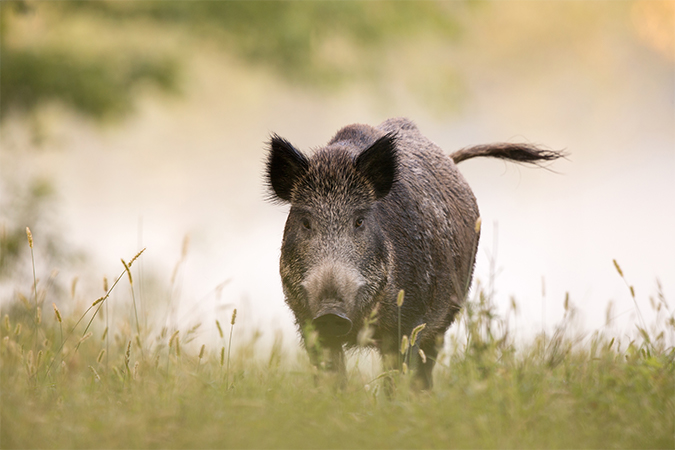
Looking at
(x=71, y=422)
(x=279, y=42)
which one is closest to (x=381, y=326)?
(x=71, y=422)

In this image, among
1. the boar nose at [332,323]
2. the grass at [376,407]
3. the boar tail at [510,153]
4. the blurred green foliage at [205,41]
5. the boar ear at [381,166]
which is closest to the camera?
the grass at [376,407]

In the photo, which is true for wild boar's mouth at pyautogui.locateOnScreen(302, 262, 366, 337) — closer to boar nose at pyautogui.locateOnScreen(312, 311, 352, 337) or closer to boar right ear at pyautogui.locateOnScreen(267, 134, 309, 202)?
boar nose at pyautogui.locateOnScreen(312, 311, 352, 337)

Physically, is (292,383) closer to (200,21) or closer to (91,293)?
(91,293)

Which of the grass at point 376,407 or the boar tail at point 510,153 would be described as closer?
the grass at point 376,407

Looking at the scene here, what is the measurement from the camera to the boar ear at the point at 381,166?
457 centimetres

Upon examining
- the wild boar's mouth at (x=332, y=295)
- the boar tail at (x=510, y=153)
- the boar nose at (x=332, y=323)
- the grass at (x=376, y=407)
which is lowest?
the grass at (x=376, y=407)

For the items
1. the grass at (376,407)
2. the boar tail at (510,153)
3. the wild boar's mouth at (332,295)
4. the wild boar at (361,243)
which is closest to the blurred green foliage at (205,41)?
the boar tail at (510,153)

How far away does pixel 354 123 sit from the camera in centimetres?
549

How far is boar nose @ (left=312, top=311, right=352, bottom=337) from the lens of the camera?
151 inches

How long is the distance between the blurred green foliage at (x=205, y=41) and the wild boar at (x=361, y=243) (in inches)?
218

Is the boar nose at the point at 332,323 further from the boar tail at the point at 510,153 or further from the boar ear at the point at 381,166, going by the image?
the boar tail at the point at 510,153

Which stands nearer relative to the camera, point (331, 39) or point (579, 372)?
point (579, 372)

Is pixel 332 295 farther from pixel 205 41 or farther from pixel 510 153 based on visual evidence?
pixel 205 41

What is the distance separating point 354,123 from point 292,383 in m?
2.56
